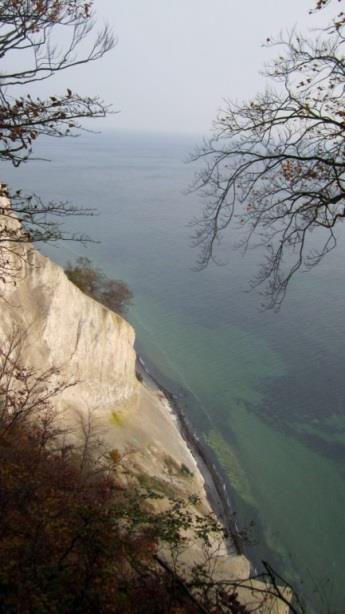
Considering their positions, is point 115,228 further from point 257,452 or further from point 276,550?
point 276,550

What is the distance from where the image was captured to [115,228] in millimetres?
52688

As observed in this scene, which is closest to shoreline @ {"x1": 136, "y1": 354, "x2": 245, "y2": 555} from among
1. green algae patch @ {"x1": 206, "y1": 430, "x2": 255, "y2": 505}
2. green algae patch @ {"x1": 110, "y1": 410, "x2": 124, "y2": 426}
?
green algae patch @ {"x1": 206, "y1": 430, "x2": 255, "y2": 505}

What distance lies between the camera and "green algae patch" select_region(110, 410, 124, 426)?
57.8 ft

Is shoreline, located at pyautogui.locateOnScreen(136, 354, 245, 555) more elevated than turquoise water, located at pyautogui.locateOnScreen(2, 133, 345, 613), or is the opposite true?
turquoise water, located at pyautogui.locateOnScreen(2, 133, 345, 613)

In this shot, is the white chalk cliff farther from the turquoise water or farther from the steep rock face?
the turquoise water

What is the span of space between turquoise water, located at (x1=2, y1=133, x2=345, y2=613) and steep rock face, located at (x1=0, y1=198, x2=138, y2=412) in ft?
17.8

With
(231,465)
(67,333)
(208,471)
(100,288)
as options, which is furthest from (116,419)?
(100,288)

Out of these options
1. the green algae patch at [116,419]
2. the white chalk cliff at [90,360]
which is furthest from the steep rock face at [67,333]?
the green algae patch at [116,419]

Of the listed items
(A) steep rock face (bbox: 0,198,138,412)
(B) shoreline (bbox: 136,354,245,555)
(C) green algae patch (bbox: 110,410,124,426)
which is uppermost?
(A) steep rock face (bbox: 0,198,138,412)

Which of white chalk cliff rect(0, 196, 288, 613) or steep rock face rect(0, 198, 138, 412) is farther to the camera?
white chalk cliff rect(0, 196, 288, 613)

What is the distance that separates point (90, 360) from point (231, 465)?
341 inches

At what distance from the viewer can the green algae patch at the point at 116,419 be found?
17619 mm

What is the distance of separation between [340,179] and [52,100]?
10.5ft

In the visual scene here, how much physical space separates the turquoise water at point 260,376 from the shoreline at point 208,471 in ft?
1.62
